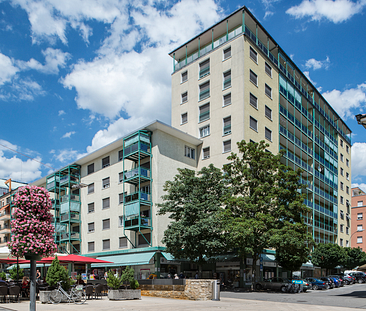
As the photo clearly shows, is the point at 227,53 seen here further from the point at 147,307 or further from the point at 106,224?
the point at 147,307

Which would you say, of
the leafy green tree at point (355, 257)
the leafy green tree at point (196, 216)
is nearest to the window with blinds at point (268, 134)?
the leafy green tree at point (196, 216)

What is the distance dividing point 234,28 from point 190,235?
26025mm

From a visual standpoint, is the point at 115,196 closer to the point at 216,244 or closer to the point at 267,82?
the point at 216,244

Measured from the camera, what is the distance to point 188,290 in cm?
2155

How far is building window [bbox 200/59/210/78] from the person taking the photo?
141ft

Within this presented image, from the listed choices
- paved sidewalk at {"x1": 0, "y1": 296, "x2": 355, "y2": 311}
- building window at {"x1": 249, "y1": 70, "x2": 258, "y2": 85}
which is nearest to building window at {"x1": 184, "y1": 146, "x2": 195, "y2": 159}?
building window at {"x1": 249, "y1": 70, "x2": 258, "y2": 85}

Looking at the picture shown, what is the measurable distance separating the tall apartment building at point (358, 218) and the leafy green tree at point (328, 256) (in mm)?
37227

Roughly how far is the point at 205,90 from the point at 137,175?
45.2 ft

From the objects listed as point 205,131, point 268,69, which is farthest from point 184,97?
point 268,69

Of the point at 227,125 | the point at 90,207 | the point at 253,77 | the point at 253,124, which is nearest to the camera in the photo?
the point at 227,125

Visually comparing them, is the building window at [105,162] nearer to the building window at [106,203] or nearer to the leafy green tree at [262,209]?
the building window at [106,203]

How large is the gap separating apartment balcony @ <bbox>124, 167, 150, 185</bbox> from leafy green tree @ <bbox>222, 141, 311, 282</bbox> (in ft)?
28.8

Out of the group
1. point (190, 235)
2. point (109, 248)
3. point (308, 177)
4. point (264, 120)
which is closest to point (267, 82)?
point (264, 120)

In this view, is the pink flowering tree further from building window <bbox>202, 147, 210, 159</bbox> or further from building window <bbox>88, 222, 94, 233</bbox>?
building window <bbox>88, 222, 94, 233</bbox>
